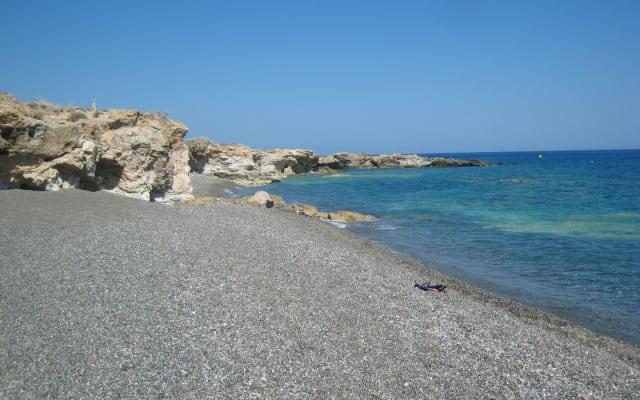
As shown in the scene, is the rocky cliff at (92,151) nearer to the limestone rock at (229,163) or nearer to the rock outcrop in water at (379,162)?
the limestone rock at (229,163)

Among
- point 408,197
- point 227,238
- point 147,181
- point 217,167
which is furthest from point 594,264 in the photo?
point 217,167

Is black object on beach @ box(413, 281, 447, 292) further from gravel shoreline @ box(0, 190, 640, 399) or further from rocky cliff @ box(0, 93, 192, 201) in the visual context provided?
rocky cliff @ box(0, 93, 192, 201)

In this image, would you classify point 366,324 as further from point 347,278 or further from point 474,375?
point 347,278

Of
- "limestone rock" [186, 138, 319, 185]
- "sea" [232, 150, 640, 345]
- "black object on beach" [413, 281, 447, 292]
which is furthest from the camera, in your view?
"limestone rock" [186, 138, 319, 185]

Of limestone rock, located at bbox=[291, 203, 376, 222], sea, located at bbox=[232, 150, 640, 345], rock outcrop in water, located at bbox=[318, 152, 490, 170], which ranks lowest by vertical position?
sea, located at bbox=[232, 150, 640, 345]

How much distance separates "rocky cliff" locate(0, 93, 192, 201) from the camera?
12.5 meters

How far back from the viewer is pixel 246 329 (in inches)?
275

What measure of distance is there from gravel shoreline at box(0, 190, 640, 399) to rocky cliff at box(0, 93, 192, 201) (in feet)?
4.98

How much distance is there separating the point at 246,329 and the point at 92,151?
10.5 meters

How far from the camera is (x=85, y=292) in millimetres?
7715

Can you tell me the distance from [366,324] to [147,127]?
14.2 metres

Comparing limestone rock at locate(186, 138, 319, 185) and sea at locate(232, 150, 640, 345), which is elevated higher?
limestone rock at locate(186, 138, 319, 185)

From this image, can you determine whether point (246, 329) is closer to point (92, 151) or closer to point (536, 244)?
point (92, 151)

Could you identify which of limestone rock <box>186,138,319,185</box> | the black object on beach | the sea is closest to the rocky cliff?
the sea
